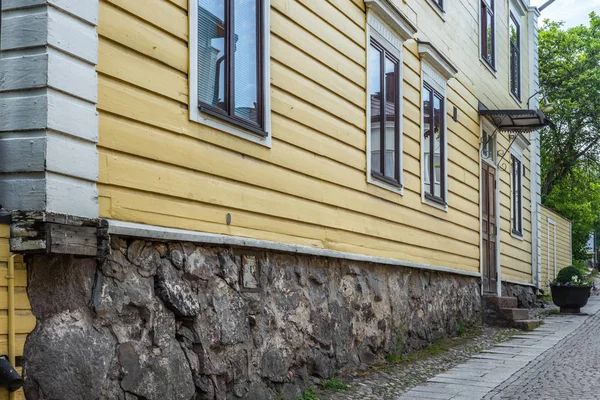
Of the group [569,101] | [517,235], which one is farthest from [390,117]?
[569,101]

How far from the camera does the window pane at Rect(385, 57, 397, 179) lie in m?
10.2

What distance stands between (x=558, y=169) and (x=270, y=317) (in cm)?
3377

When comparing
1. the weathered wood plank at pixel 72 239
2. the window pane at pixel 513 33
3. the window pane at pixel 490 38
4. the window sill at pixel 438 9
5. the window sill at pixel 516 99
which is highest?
the window pane at pixel 513 33

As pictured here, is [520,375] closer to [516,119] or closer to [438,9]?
[438,9]

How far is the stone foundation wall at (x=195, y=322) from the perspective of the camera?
457cm

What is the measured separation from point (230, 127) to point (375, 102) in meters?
3.73

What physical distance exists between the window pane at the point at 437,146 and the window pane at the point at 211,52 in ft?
20.2

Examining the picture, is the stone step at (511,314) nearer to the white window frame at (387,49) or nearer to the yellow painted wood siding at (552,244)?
the white window frame at (387,49)

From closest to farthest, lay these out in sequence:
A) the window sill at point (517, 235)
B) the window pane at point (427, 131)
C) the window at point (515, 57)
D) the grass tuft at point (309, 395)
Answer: the grass tuft at point (309, 395)
the window pane at point (427, 131)
the window sill at point (517, 235)
the window at point (515, 57)

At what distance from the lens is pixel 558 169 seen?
38.2 metres

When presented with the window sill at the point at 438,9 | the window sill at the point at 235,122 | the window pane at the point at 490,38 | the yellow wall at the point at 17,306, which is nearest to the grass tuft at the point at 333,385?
the window sill at the point at 235,122

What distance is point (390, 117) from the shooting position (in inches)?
406

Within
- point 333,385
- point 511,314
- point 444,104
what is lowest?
point 333,385

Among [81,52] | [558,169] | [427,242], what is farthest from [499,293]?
[558,169]
